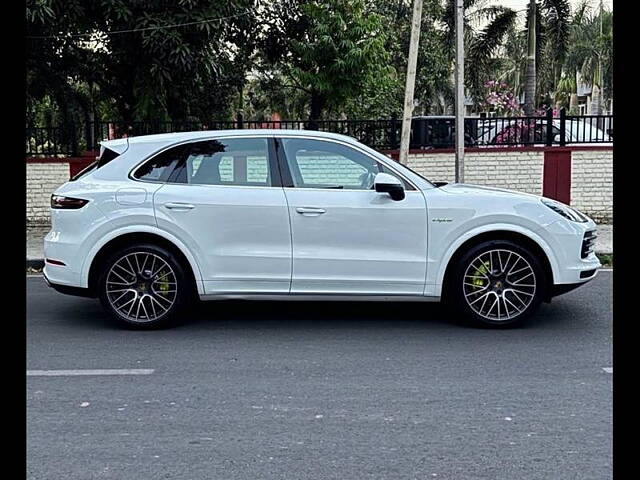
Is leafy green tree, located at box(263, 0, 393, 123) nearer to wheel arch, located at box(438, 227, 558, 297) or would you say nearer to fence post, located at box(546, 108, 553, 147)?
fence post, located at box(546, 108, 553, 147)

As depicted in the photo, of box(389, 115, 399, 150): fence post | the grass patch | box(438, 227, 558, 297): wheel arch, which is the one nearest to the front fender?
box(438, 227, 558, 297): wheel arch

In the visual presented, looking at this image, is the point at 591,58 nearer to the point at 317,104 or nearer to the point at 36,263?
the point at 317,104

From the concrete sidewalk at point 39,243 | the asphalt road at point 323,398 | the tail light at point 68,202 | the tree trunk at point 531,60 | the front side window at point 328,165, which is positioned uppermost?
the tree trunk at point 531,60

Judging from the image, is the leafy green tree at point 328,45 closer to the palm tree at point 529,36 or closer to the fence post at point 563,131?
the fence post at point 563,131

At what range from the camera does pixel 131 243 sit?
7.20m

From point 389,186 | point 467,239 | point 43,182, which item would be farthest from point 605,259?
point 43,182

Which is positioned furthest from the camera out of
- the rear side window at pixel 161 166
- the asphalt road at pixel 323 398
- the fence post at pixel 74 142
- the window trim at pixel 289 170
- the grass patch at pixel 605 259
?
the fence post at pixel 74 142

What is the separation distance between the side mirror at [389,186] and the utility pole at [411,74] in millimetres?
7347

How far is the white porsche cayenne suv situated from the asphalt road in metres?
0.37

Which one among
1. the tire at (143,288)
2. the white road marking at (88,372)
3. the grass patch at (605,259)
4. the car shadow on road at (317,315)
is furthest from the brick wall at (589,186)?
the white road marking at (88,372)

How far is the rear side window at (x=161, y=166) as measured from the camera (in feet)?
24.0

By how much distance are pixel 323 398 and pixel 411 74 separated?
9749 mm
